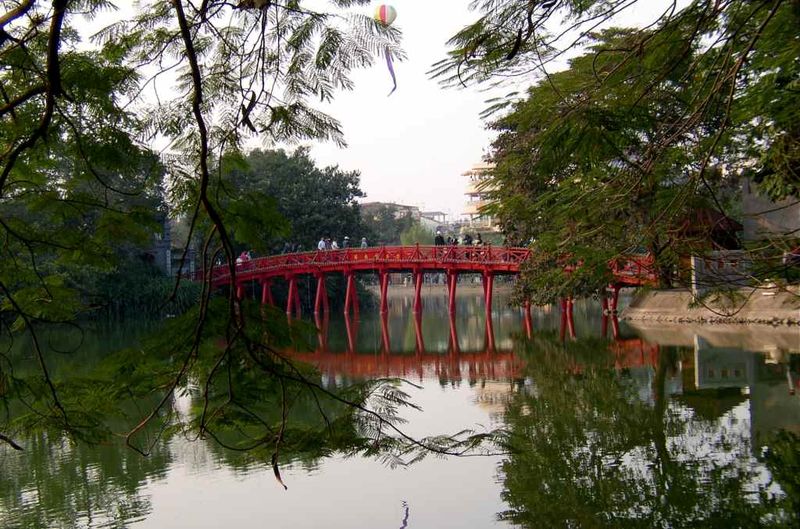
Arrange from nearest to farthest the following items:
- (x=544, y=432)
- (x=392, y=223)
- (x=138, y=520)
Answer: (x=138, y=520)
(x=544, y=432)
(x=392, y=223)

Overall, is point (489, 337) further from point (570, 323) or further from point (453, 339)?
point (570, 323)

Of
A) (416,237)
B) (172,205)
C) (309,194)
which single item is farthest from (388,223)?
(172,205)

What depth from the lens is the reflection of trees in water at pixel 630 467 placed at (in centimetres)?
582

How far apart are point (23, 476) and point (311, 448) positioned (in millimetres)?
4565

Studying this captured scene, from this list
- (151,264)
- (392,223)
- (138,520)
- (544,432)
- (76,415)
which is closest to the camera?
(76,415)

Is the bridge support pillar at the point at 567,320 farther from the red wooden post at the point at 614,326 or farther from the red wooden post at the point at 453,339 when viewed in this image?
the red wooden post at the point at 453,339

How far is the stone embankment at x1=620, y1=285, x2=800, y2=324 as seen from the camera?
55.1ft

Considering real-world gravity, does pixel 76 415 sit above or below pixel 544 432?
above

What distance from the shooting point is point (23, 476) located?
7.61 metres

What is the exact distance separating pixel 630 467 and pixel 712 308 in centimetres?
1275

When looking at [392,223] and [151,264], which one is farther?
[392,223]

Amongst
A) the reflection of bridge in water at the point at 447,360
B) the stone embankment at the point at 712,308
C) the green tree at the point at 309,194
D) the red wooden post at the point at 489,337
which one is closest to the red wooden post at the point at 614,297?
the stone embankment at the point at 712,308

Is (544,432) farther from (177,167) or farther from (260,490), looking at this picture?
(177,167)

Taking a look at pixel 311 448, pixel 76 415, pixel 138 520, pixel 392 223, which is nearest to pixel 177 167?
pixel 76 415
